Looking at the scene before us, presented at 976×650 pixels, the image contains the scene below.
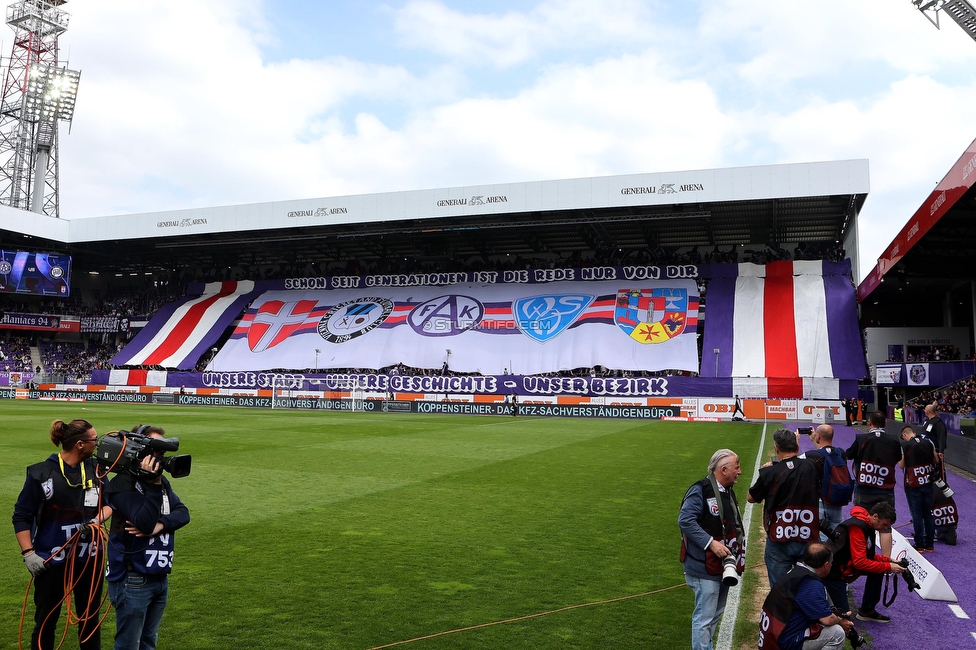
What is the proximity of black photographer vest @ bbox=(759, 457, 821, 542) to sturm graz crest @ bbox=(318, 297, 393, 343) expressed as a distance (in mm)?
50839

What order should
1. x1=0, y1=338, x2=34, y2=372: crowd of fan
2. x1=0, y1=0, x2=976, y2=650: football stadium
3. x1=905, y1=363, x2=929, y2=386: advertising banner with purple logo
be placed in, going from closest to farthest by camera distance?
x1=0, y1=0, x2=976, y2=650: football stadium
x1=905, y1=363, x2=929, y2=386: advertising banner with purple logo
x1=0, y1=338, x2=34, y2=372: crowd of fan

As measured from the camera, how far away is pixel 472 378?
48094 millimetres

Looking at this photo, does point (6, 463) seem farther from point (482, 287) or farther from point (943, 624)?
point (482, 287)

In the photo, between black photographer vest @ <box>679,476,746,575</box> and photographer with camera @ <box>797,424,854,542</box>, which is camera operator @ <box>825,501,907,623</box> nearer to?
black photographer vest @ <box>679,476,746,575</box>

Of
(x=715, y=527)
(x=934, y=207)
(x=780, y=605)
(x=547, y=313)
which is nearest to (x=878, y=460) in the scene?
(x=715, y=527)

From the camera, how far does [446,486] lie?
14617 millimetres

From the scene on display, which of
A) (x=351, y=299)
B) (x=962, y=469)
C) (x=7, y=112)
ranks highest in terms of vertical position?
(x=7, y=112)

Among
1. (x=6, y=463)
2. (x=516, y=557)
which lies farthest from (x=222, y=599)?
(x=6, y=463)

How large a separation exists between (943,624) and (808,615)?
3.44 meters

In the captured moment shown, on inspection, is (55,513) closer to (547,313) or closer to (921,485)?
(921,485)

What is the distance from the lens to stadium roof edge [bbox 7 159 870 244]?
45250mm

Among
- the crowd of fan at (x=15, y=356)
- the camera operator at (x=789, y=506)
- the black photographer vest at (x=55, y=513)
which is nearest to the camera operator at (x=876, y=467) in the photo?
the camera operator at (x=789, y=506)

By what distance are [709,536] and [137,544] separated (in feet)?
13.4

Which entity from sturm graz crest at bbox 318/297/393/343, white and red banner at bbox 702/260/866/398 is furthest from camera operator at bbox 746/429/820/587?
sturm graz crest at bbox 318/297/393/343
